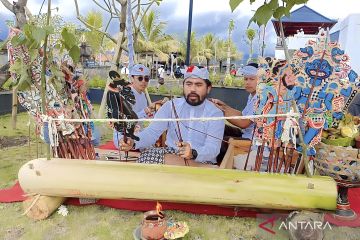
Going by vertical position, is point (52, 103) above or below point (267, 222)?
above

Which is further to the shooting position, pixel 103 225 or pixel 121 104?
pixel 121 104

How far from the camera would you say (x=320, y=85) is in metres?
3.02

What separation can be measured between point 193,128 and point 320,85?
4.30 ft

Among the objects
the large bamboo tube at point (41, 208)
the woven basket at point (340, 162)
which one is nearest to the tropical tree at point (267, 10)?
the woven basket at point (340, 162)

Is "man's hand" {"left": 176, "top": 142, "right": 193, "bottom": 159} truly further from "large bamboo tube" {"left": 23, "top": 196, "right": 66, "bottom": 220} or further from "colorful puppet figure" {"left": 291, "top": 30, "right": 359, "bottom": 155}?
"large bamboo tube" {"left": 23, "top": 196, "right": 66, "bottom": 220}

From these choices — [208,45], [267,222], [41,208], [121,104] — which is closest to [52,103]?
[121,104]

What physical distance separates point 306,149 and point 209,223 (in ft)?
3.65

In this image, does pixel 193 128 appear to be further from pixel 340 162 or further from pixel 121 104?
pixel 340 162

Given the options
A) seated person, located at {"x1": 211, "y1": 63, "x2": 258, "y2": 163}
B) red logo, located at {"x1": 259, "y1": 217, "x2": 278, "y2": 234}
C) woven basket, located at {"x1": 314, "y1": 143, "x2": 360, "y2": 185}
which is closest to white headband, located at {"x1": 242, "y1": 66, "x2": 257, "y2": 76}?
seated person, located at {"x1": 211, "y1": 63, "x2": 258, "y2": 163}

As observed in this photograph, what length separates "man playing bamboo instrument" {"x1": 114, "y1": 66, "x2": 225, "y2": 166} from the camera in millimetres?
3605

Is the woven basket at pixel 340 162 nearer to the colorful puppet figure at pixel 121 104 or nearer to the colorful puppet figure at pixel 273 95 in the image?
the colorful puppet figure at pixel 273 95

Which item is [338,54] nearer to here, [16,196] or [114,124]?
[114,124]

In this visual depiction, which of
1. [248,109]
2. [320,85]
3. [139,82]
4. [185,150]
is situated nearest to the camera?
[320,85]

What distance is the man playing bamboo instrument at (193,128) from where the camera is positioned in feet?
11.8
